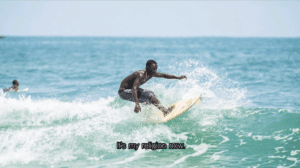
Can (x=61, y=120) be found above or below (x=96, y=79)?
below

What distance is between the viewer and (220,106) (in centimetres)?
948

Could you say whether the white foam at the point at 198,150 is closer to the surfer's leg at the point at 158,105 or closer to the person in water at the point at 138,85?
the surfer's leg at the point at 158,105

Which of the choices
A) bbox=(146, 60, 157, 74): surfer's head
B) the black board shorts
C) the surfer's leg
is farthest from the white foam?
bbox=(146, 60, 157, 74): surfer's head

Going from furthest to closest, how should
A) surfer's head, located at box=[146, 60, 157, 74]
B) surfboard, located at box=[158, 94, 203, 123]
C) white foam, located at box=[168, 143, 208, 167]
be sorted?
surfboard, located at box=[158, 94, 203, 123] → surfer's head, located at box=[146, 60, 157, 74] → white foam, located at box=[168, 143, 208, 167]

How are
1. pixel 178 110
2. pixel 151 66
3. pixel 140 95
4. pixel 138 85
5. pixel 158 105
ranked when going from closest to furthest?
pixel 151 66 → pixel 138 85 → pixel 140 95 → pixel 158 105 → pixel 178 110

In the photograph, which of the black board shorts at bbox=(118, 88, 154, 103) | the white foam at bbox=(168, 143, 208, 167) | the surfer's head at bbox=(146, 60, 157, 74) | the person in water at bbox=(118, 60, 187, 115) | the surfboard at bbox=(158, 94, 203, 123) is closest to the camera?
the white foam at bbox=(168, 143, 208, 167)

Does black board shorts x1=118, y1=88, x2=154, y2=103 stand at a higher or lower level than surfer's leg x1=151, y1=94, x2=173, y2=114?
higher

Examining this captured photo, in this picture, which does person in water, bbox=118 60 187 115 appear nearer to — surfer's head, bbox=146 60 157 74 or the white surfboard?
surfer's head, bbox=146 60 157 74

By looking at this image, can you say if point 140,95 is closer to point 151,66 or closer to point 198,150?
point 151,66

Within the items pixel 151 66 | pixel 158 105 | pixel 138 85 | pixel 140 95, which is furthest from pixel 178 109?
pixel 151 66

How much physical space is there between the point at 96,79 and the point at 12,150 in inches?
462

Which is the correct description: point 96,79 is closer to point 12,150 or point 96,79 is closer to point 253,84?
point 253,84

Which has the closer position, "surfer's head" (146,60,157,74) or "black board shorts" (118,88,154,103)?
"surfer's head" (146,60,157,74)

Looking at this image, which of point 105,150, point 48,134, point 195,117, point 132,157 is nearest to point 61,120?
point 48,134
